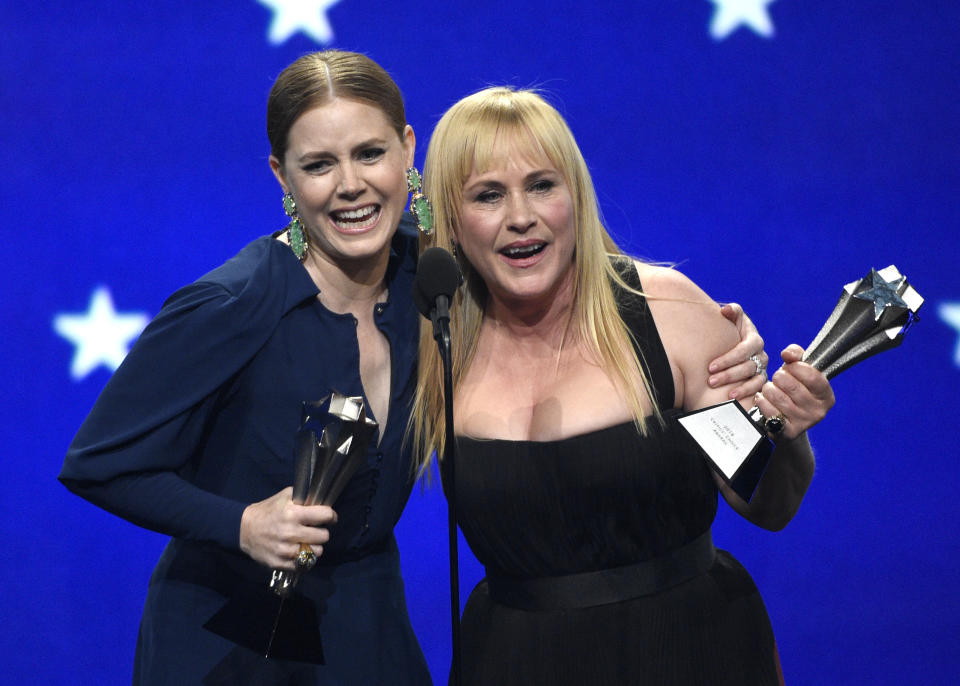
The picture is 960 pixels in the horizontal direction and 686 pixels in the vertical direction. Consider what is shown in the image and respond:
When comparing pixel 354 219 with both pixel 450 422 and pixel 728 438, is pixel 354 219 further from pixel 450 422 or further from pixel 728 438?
pixel 728 438

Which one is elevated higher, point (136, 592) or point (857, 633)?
point (136, 592)

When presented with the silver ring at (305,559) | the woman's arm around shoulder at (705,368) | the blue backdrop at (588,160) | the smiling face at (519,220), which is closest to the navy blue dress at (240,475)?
the silver ring at (305,559)

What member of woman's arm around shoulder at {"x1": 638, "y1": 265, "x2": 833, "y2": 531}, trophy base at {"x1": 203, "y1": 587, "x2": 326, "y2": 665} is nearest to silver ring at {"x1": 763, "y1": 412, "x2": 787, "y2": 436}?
woman's arm around shoulder at {"x1": 638, "y1": 265, "x2": 833, "y2": 531}

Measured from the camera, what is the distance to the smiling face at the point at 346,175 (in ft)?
5.61

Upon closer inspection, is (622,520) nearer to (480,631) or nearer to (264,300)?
(480,631)

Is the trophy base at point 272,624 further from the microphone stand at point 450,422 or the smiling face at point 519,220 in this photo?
the smiling face at point 519,220

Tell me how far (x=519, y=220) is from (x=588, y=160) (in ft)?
4.83

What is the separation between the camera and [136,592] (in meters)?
3.23

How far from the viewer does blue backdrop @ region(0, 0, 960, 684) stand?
2988mm

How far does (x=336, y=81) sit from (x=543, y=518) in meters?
0.77

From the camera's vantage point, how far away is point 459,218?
180cm

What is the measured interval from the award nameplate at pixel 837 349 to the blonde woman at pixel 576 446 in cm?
8

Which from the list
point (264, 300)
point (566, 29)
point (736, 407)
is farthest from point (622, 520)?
point (566, 29)

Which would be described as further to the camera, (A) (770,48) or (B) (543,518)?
(A) (770,48)
